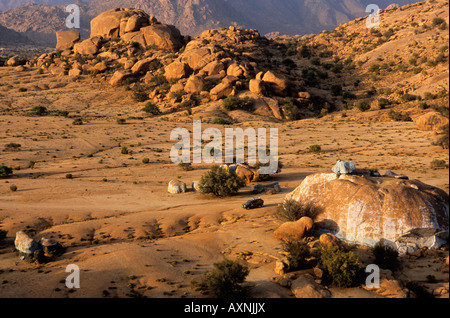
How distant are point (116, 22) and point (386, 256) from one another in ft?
250

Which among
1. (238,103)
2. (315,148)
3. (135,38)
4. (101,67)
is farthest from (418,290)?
(135,38)

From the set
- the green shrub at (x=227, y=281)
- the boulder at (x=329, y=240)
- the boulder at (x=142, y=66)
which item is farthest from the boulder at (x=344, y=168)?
the boulder at (x=142, y=66)

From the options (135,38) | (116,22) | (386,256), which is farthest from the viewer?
(116,22)

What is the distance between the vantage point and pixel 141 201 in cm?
1845

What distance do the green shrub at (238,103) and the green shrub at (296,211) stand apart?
109 feet

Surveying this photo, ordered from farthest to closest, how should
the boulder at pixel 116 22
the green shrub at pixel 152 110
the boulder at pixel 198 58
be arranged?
1. the boulder at pixel 116 22
2. the boulder at pixel 198 58
3. the green shrub at pixel 152 110

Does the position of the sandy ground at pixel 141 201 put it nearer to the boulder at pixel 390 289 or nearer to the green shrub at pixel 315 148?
the boulder at pixel 390 289

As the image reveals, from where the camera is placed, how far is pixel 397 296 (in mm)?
8617

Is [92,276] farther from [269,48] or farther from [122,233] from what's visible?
[269,48]

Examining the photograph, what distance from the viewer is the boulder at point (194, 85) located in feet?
164

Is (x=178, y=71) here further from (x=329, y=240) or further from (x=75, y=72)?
(x=329, y=240)

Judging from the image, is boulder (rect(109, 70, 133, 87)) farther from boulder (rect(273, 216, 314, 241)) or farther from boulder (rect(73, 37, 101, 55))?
boulder (rect(273, 216, 314, 241))
